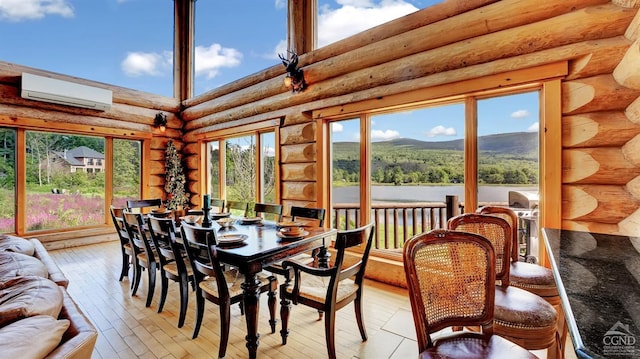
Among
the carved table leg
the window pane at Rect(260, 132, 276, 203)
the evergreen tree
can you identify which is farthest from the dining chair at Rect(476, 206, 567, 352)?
the evergreen tree

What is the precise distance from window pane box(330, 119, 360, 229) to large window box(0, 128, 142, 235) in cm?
468

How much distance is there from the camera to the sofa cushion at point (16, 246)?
2.74 metres

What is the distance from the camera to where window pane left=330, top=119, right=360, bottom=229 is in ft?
13.3

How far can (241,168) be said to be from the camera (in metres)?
5.74

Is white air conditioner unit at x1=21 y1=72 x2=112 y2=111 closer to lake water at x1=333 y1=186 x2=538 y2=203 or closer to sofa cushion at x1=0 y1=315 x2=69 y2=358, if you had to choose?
lake water at x1=333 y1=186 x2=538 y2=203

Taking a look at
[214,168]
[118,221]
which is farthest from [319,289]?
[214,168]

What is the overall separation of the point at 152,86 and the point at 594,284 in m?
7.66

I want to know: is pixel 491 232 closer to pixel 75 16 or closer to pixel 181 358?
pixel 181 358

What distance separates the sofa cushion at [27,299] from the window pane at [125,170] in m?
5.14

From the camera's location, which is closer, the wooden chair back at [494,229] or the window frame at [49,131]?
the wooden chair back at [494,229]

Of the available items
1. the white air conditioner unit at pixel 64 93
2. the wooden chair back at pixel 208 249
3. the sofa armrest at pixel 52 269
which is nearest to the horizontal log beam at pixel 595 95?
the wooden chair back at pixel 208 249

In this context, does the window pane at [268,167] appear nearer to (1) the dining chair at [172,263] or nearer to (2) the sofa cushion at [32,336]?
(1) the dining chair at [172,263]

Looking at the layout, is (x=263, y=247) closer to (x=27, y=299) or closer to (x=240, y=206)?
(x=27, y=299)

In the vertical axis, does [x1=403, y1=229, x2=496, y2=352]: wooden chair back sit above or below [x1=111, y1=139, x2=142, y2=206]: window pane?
below
